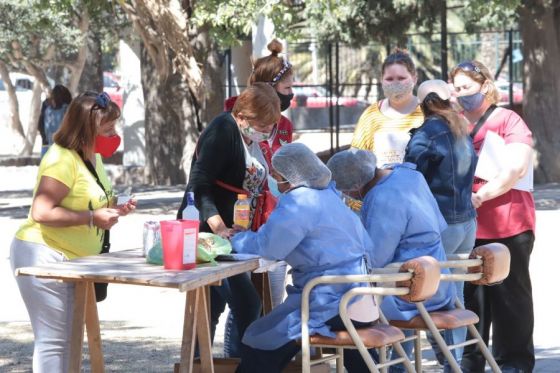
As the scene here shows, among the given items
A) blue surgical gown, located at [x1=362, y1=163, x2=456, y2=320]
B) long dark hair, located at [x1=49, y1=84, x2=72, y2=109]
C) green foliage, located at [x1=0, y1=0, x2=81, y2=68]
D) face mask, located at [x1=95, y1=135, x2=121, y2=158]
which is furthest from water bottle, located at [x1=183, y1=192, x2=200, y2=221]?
green foliage, located at [x1=0, y1=0, x2=81, y2=68]

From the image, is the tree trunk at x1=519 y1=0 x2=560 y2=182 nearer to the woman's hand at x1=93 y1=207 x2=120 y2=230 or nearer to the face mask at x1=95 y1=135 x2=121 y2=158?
the face mask at x1=95 y1=135 x2=121 y2=158

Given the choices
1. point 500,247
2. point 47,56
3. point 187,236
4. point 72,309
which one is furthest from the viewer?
point 47,56

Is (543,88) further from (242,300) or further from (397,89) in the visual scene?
(242,300)

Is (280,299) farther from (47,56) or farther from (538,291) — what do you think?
(47,56)

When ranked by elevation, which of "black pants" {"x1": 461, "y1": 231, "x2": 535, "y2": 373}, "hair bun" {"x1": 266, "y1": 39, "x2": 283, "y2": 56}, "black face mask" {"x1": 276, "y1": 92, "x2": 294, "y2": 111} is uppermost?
"hair bun" {"x1": 266, "y1": 39, "x2": 283, "y2": 56}

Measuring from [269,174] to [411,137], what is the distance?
824mm

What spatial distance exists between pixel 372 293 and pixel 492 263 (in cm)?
A: 89

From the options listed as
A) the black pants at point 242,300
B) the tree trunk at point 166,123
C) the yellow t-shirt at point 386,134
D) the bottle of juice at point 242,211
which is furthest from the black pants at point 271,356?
the tree trunk at point 166,123

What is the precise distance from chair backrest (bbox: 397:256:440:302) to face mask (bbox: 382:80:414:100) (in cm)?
179

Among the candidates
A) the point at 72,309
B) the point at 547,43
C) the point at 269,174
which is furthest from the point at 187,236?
the point at 547,43

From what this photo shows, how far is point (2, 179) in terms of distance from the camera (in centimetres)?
2541

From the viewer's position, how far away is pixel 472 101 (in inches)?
263

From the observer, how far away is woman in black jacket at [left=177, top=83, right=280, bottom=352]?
5.89 metres

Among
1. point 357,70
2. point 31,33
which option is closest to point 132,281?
point 31,33
